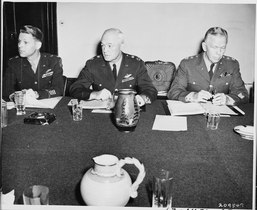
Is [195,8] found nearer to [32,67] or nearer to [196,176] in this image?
[32,67]

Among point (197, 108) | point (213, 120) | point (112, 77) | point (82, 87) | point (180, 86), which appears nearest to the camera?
point (213, 120)

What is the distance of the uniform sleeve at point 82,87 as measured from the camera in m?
1.66

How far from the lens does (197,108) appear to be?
1.41 metres

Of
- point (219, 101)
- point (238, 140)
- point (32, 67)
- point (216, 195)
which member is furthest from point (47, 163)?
point (32, 67)

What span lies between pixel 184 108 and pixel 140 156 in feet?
1.97

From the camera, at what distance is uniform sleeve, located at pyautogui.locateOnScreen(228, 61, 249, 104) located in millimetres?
1677

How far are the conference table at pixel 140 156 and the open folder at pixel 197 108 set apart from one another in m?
0.07

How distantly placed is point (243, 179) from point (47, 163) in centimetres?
59

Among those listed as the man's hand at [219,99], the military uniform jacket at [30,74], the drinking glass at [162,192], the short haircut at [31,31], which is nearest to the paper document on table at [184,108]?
the man's hand at [219,99]

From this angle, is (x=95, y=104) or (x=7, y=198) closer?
(x=7, y=198)

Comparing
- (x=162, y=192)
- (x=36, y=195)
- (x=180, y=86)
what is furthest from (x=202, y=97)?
(x=36, y=195)

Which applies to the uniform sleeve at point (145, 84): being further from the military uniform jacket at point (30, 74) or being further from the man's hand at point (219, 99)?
the military uniform jacket at point (30, 74)

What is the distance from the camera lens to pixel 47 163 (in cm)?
86

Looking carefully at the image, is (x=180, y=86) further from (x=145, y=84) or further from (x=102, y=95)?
(x=102, y=95)
